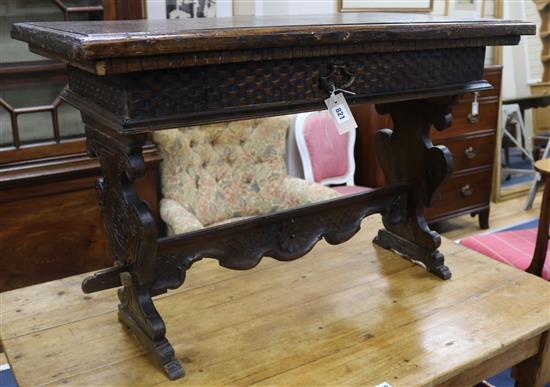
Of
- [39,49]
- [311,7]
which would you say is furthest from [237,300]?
[311,7]

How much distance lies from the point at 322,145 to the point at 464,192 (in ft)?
3.77

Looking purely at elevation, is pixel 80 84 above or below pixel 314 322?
above

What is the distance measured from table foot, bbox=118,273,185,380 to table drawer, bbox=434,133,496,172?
8.84ft

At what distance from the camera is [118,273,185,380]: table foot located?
144 centimetres

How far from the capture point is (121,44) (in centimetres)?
112

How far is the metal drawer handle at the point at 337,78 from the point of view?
57.1 inches

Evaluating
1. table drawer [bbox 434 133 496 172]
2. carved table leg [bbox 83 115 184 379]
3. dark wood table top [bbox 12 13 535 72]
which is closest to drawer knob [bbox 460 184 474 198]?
table drawer [bbox 434 133 496 172]

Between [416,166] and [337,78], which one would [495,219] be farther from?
[337,78]

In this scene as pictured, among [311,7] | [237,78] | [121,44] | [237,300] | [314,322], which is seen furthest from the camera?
[311,7]

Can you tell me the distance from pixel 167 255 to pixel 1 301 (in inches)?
23.1

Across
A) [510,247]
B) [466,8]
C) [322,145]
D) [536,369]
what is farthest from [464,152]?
[536,369]

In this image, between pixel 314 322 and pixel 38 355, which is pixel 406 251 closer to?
pixel 314 322

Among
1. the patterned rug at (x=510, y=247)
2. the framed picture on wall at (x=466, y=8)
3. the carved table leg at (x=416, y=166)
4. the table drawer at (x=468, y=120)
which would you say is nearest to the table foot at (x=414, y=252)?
the carved table leg at (x=416, y=166)

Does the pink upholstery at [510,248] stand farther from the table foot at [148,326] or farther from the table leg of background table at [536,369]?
the table foot at [148,326]
